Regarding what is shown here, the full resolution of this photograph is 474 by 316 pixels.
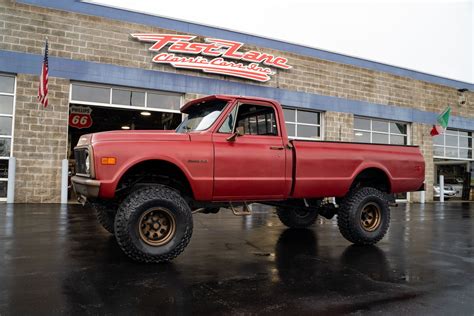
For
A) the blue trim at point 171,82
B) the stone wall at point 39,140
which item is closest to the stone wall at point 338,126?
the blue trim at point 171,82

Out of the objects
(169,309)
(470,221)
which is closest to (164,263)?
(169,309)

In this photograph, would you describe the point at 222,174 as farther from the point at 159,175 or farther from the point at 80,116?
the point at 80,116

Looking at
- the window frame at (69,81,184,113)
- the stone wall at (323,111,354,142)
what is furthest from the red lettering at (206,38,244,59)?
the stone wall at (323,111,354,142)

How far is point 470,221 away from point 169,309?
10992mm

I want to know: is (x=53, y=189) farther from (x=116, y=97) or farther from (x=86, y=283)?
(x=86, y=283)

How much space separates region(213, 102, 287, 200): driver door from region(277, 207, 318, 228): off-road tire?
2614 millimetres

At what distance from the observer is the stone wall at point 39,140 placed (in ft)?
45.9

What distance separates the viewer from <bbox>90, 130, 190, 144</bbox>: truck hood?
5234mm

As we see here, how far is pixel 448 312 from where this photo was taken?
11.9 feet

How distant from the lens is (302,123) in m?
19.9

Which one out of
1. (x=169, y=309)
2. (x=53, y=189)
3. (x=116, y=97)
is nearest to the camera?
(x=169, y=309)

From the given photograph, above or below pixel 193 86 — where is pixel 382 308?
below

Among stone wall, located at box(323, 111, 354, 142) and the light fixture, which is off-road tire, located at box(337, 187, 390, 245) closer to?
stone wall, located at box(323, 111, 354, 142)

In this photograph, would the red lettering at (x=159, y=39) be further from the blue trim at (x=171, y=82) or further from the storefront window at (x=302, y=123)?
the storefront window at (x=302, y=123)
